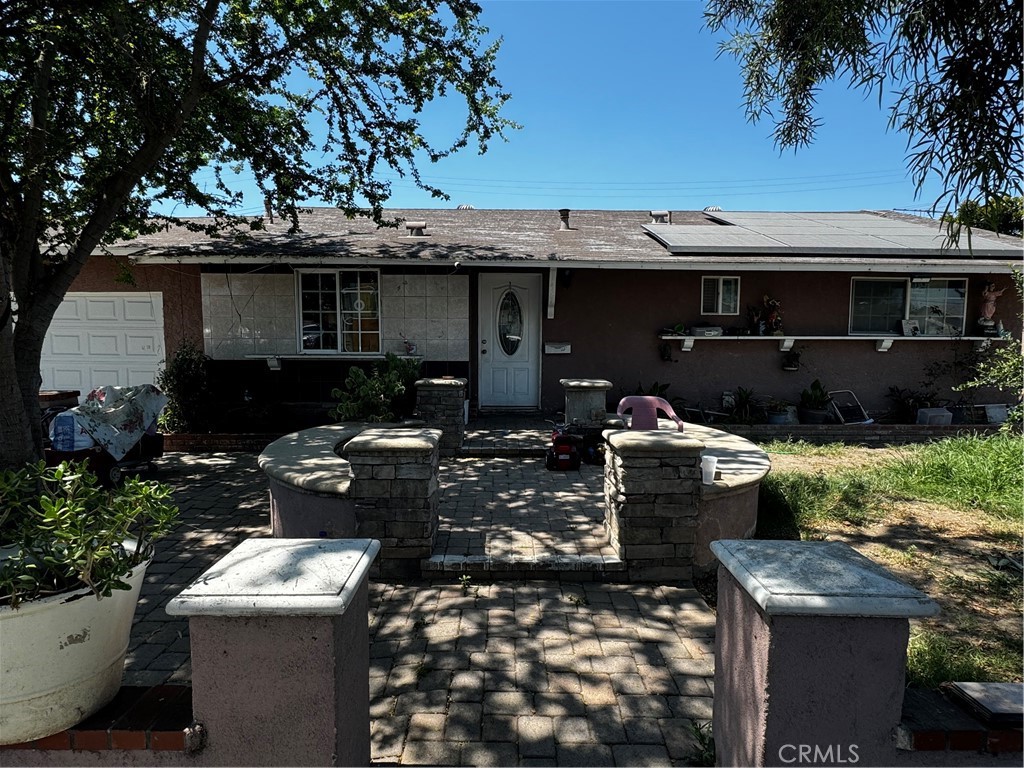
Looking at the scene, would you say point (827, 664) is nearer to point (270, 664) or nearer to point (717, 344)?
point (270, 664)

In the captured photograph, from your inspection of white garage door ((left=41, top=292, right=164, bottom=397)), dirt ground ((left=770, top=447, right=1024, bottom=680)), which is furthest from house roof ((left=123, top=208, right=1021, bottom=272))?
dirt ground ((left=770, top=447, right=1024, bottom=680))

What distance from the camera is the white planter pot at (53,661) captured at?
1.75 metres

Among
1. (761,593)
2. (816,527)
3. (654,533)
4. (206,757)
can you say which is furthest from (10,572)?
(816,527)

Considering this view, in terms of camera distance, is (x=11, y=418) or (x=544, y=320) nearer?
(x=11, y=418)

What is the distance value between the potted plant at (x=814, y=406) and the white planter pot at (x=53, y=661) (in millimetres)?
9887

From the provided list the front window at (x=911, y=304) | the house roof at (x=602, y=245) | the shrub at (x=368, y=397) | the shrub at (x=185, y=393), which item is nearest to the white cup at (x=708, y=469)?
the shrub at (x=368, y=397)

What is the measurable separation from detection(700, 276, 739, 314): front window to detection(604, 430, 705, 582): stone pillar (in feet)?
21.0

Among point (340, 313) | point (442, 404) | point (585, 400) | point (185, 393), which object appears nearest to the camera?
point (442, 404)

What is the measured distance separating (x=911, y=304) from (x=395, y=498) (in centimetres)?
998

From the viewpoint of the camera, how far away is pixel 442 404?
782 centimetres

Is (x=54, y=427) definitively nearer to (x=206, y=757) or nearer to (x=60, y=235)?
(x=60, y=235)

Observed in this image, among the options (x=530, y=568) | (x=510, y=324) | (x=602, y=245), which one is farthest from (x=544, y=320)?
(x=530, y=568)

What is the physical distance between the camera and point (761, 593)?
180 cm

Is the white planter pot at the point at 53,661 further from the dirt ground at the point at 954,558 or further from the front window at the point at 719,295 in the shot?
the front window at the point at 719,295
